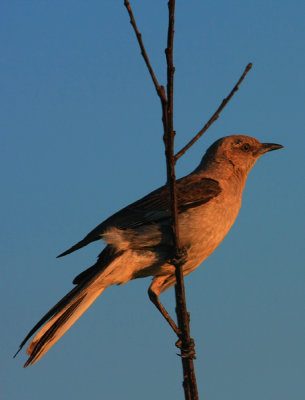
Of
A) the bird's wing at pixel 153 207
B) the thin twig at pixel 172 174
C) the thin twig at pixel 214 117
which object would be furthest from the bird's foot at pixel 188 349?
the thin twig at pixel 214 117

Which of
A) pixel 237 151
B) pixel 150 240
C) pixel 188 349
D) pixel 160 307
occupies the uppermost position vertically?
pixel 237 151

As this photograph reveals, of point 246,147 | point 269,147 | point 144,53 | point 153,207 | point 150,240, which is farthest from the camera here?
point 269,147

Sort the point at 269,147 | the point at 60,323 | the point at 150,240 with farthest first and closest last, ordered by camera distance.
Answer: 1. the point at 269,147
2. the point at 150,240
3. the point at 60,323

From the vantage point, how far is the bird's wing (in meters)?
6.28

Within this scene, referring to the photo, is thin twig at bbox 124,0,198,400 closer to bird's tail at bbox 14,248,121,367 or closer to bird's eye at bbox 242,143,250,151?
bird's tail at bbox 14,248,121,367

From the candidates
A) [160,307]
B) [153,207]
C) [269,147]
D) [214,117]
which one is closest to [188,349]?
[160,307]

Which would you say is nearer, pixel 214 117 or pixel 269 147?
pixel 214 117

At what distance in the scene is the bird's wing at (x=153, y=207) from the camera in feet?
20.6

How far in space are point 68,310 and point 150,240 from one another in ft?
3.66

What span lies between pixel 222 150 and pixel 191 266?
2086 mm

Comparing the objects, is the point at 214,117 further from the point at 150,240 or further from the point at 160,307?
the point at 160,307

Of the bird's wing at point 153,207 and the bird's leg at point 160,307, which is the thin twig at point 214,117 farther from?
the bird's leg at point 160,307

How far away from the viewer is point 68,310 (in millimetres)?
5883

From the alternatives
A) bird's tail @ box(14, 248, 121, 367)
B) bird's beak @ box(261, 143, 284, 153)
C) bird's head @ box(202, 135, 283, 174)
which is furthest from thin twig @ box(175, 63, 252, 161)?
bird's beak @ box(261, 143, 284, 153)
